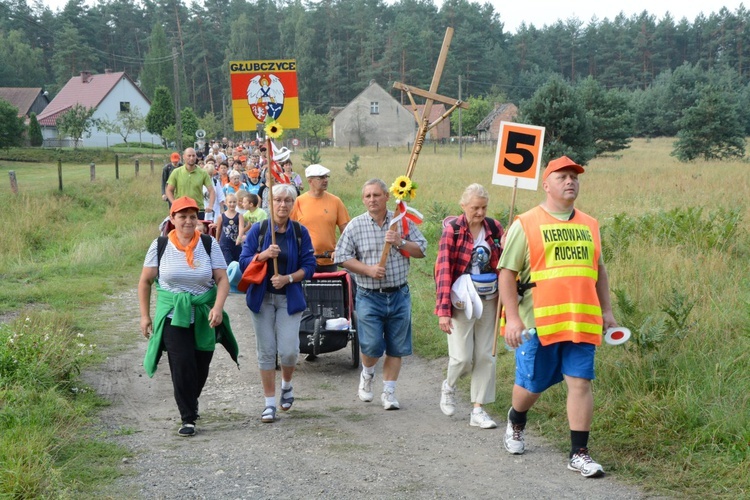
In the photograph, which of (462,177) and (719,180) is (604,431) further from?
(462,177)

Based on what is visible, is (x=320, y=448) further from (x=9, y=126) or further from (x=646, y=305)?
(x=9, y=126)

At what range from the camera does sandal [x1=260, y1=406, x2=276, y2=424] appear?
6.48 meters

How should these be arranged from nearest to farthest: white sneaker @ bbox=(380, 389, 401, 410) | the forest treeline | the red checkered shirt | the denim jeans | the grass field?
the grass field
the red checkered shirt
the denim jeans
white sneaker @ bbox=(380, 389, 401, 410)
the forest treeline

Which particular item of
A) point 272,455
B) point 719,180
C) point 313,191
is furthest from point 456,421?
point 719,180

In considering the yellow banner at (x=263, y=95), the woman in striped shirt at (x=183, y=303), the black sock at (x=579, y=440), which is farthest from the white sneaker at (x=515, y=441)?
the yellow banner at (x=263, y=95)

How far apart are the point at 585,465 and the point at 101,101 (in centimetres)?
7844

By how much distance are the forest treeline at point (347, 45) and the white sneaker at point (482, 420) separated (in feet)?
258

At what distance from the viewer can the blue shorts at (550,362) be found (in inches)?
199

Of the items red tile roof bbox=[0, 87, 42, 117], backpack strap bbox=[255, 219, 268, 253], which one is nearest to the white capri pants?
backpack strap bbox=[255, 219, 268, 253]

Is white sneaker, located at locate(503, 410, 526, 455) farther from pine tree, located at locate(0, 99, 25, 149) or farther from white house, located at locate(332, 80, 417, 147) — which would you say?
white house, located at locate(332, 80, 417, 147)

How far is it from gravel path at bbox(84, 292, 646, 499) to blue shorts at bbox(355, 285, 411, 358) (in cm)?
51

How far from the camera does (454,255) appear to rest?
6273 mm

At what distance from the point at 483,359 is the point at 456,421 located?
1.82 ft

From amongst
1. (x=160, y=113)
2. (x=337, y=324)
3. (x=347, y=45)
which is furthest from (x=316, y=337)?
(x=347, y=45)
